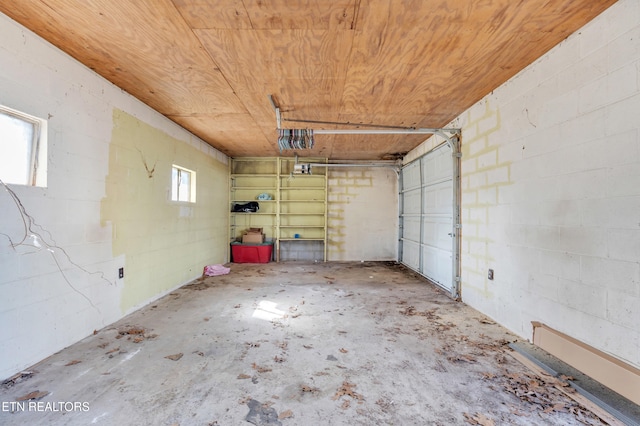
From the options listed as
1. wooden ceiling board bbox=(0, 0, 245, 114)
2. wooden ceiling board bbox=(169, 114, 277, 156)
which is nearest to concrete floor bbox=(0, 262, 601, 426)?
wooden ceiling board bbox=(0, 0, 245, 114)

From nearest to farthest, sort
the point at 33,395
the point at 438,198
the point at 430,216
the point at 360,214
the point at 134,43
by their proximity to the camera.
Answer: the point at 33,395 → the point at 134,43 → the point at 438,198 → the point at 430,216 → the point at 360,214

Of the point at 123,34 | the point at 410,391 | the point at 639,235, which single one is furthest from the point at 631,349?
the point at 123,34

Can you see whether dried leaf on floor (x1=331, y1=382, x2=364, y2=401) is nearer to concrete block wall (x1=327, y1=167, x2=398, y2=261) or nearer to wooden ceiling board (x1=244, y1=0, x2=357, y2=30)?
wooden ceiling board (x1=244, y1=0, x2=357, y2=30)

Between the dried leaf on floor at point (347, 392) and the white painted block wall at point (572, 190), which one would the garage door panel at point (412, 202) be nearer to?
the white painted block wall at point (572, 190)

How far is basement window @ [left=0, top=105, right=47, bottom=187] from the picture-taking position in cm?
207

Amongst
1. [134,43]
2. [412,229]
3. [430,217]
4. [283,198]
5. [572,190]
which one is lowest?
[412,229]

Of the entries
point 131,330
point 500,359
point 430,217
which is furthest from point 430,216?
point 131,330

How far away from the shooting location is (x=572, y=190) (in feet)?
7.38

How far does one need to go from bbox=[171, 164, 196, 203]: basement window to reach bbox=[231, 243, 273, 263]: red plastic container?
2.10 m

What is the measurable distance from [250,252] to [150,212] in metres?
3.36

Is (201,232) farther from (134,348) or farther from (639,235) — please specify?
(639,235)

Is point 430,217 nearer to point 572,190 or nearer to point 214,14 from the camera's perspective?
point 572,190

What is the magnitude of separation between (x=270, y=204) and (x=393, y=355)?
5539 mm

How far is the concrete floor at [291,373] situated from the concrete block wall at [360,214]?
3682 millimetres
